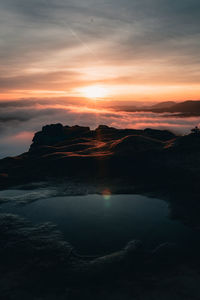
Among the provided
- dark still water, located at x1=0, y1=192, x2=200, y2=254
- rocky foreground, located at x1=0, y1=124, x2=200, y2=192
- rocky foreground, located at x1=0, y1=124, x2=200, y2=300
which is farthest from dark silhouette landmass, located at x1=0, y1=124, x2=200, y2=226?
dark still water, located at x1=0, y1=192, x2=200, y2=254

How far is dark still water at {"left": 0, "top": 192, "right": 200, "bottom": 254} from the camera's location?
31.6 meters

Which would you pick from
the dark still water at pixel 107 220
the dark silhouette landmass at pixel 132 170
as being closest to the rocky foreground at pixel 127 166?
the dark silhouette landmass at pixel 132 170

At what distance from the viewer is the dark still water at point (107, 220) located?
104ft

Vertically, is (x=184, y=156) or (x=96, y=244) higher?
(x=184, y=156)

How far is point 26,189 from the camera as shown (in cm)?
5612

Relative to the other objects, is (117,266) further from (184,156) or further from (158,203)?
(184,156)

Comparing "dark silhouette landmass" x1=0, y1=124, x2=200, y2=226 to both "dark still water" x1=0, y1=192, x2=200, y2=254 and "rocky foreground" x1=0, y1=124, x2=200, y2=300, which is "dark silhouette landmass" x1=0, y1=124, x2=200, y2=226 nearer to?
"rocky foreground" x1=0, y1=124, x2=200, y2=300

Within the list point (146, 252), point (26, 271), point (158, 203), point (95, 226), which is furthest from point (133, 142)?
point (26, 271)

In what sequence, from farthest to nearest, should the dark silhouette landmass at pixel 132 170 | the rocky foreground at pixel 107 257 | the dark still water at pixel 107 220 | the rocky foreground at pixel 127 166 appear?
the rocky foreground at pixel 127 166
the dark silhouette landmass at pixel 132 170
the dark still water at pixel 107 220
the rocky foreground at pixel 107 257

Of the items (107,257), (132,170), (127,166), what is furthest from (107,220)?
(127,166)

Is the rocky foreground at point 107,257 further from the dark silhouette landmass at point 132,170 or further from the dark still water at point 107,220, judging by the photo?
the dark still water at point 107,220

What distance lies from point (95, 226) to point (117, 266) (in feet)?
29.2

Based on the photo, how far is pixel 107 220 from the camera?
37250 millimetres

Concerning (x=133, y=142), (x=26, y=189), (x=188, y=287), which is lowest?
(x=188, y=287)
